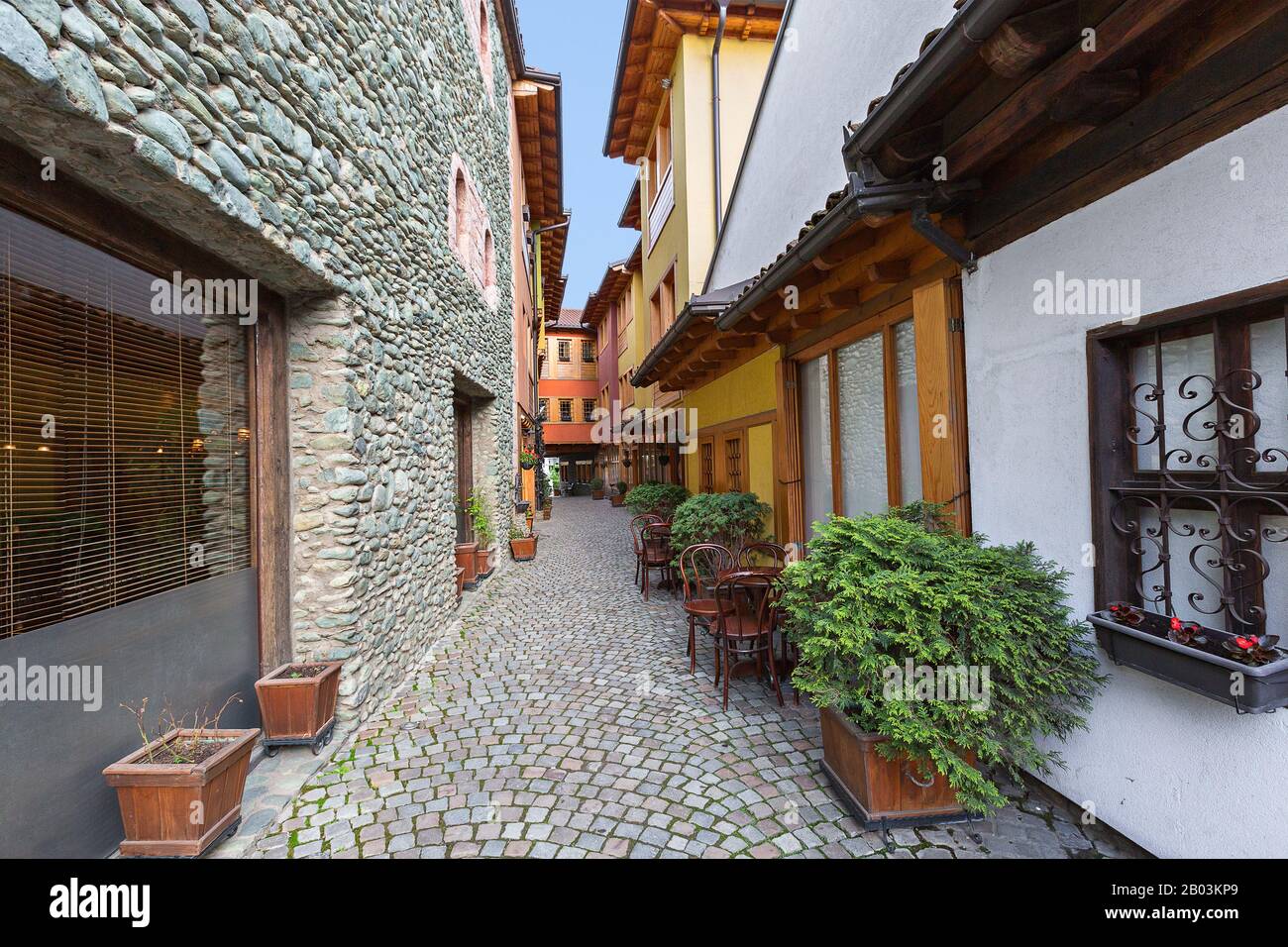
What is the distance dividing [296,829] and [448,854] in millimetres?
834

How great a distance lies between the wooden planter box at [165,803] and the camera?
2.23m

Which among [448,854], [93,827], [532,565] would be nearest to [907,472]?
[448,854]

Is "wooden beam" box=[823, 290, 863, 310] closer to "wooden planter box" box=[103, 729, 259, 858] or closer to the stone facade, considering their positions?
the stone facade

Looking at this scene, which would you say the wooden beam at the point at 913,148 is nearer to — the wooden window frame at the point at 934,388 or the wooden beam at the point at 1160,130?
the wooden beam at the point at 1160,130

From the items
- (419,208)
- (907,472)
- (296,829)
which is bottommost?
(296,829)

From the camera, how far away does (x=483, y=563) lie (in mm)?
7914

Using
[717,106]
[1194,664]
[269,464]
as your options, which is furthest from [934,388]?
[717,106]

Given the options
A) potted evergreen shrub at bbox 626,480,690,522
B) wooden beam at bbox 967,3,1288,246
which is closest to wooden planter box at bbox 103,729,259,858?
wooden beam at bbox 967,3,1288,246

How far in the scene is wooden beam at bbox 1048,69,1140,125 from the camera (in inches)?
77.7

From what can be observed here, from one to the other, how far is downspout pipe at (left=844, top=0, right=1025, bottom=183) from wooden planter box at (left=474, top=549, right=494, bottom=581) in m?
6.77

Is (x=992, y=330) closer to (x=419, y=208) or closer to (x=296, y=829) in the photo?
(x=296, y=829)

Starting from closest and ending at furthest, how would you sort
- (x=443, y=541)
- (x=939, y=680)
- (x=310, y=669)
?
(x=939, y=680)
(x=310, y=669)
(x=443, y=541)

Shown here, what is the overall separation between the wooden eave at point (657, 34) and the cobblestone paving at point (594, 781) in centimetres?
951
